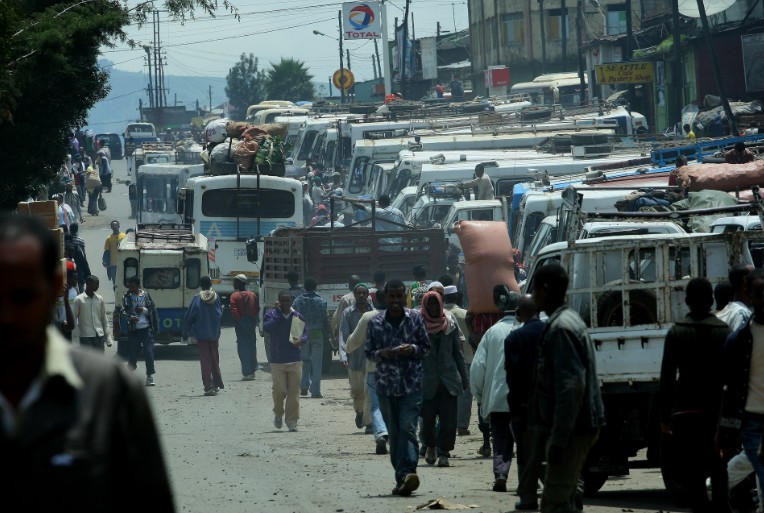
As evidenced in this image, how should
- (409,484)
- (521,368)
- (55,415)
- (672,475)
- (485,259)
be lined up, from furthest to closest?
1. (485,259)
2. (409,484)
3. (672,475)
4. (521,368)
5. (55,415)

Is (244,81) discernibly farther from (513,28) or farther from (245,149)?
(245,149)

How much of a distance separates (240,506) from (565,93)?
161 ft

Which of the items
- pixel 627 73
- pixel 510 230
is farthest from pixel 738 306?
pixel 627 73

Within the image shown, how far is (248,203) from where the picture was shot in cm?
3006

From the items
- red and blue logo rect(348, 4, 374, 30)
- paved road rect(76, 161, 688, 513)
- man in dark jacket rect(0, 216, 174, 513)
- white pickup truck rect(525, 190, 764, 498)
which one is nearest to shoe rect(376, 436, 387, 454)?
paved road rect(76, 161, 688, 513)

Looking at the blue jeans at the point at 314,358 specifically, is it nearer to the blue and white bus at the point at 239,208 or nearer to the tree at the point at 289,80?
the blue and white bus at the point at 239,208

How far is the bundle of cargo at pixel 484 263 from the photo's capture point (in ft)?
49.6

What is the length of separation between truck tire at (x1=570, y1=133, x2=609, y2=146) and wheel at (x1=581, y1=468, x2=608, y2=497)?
17.9 meters

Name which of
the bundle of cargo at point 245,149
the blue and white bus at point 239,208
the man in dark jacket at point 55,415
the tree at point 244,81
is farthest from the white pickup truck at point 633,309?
the tree at point 244,81

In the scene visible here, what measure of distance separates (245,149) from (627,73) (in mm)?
15855

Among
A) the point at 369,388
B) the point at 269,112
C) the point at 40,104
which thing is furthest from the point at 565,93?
the point at 369,388

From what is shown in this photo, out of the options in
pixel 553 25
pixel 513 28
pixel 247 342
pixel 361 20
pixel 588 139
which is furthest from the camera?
pixel 513 28

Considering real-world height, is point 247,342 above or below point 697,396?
below

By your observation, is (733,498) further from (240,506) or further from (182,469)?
(182,469)
